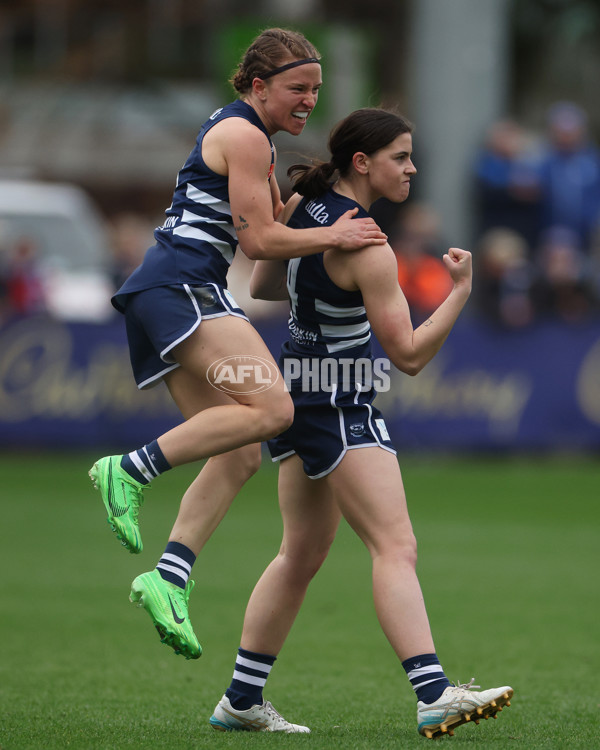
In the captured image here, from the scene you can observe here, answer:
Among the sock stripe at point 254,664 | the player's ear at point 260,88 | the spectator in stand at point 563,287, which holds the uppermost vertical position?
the player's ear at point 260,88

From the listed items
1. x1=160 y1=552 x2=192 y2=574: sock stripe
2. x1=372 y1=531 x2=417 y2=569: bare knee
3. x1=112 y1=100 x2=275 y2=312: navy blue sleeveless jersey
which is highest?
x1=112 y1=100 x2=275 y2=312: navy blue sleeveless jersey

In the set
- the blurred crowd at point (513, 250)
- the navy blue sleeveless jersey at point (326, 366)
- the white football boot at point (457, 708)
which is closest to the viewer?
the white football boot at point (457, 708)

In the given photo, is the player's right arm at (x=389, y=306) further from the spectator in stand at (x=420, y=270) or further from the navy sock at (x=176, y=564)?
the spectator in stand at (x=420, y=270)

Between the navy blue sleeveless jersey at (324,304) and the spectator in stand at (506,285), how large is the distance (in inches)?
386

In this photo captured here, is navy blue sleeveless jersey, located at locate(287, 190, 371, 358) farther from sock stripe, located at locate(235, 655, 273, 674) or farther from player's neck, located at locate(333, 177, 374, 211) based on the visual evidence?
sock stripe, located at locate(235, 655, 273, 674)

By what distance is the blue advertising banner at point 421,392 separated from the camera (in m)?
14.4

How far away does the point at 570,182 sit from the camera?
51.2ft

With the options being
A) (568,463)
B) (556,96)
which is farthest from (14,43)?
(568,463)

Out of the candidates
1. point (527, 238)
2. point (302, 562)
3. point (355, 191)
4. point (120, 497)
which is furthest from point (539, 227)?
point (120, 497)

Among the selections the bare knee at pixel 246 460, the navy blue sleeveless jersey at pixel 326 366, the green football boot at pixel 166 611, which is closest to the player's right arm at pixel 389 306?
the navy blue sleeveless jersey at pixel 326 366

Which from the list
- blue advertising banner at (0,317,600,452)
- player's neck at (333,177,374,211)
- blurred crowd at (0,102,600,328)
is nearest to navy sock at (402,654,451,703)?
player's neck at (333,177,374,211)

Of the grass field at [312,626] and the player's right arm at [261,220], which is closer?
the player's right arm at [261,220]

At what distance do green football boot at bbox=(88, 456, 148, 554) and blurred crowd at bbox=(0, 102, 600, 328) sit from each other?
30.5 ft

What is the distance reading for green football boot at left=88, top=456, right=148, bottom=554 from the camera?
16.6 ft
